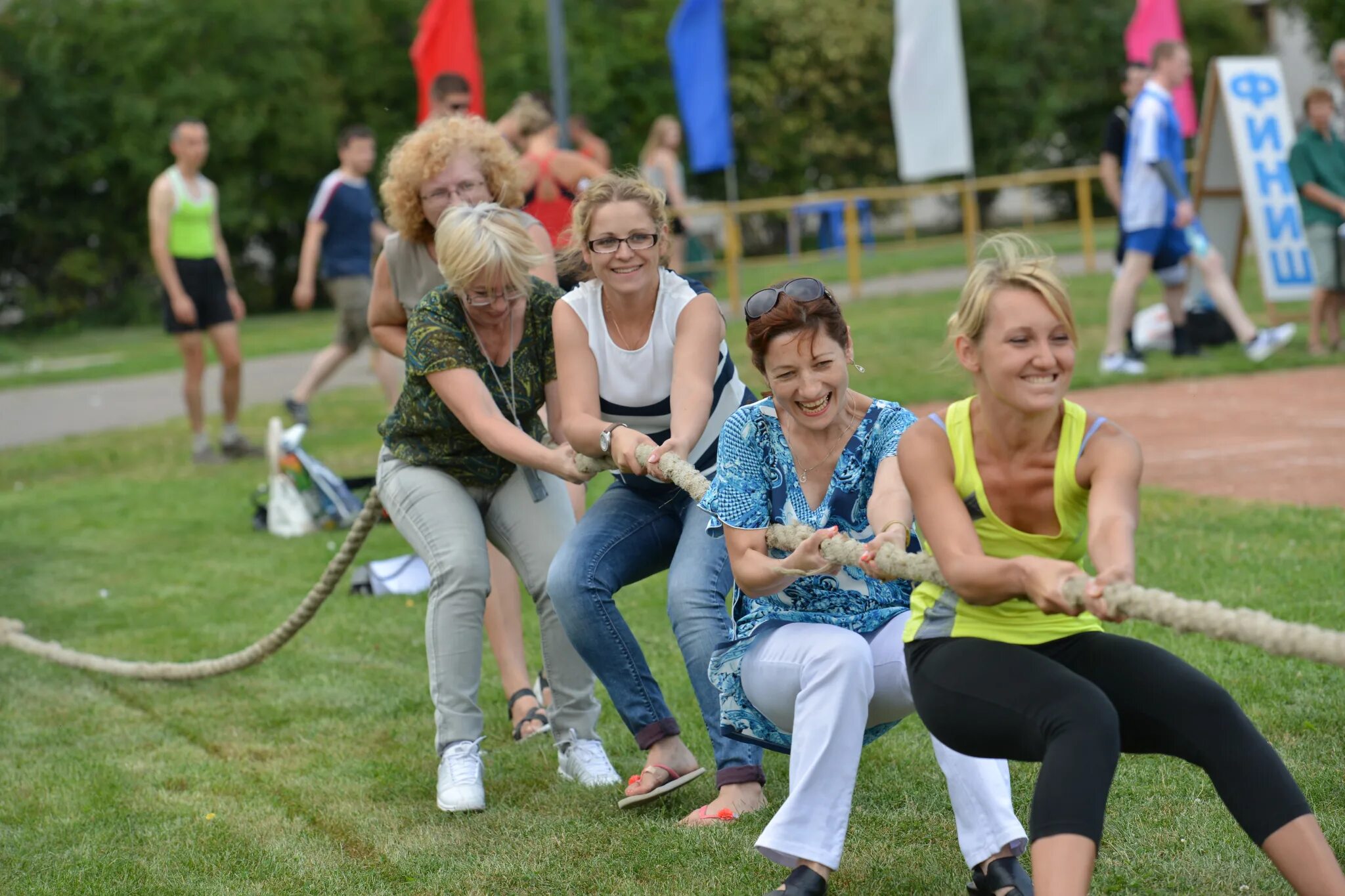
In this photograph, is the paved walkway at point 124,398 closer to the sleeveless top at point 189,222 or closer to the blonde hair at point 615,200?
the sleeveless top at point 189,222

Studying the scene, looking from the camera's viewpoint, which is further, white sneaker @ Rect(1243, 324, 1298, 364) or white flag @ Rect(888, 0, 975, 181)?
white flag @ Rect(888, 0, 975, 181)

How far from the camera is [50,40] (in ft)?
92.7

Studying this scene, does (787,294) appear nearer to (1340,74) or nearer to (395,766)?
(395,766)

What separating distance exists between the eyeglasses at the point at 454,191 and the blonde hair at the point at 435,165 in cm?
5

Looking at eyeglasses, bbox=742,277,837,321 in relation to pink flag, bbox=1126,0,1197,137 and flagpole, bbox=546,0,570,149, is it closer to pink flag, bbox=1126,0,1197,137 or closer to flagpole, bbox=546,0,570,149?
flagpole, bbox=546,0,570,149

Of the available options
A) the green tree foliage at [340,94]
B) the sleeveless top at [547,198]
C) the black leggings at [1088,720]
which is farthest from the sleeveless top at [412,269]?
the green tree foliage at [340,94]

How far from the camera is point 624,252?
4.29m

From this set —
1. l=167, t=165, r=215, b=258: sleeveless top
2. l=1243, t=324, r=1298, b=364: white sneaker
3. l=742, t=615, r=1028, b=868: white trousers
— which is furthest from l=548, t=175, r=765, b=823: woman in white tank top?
l=1243, t=324, r=1298, b=364: white sneaker

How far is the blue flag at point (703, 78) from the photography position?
59.5ft

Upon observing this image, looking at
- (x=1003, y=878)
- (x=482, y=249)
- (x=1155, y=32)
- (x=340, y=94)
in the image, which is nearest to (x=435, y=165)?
(x=482, y=249)

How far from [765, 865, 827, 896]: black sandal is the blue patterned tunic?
443 millimetres

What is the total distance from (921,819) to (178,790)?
219cm

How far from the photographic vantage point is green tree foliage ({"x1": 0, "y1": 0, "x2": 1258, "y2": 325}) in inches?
1139

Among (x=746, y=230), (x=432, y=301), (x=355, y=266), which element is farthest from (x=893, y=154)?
(x=432, y=301)
